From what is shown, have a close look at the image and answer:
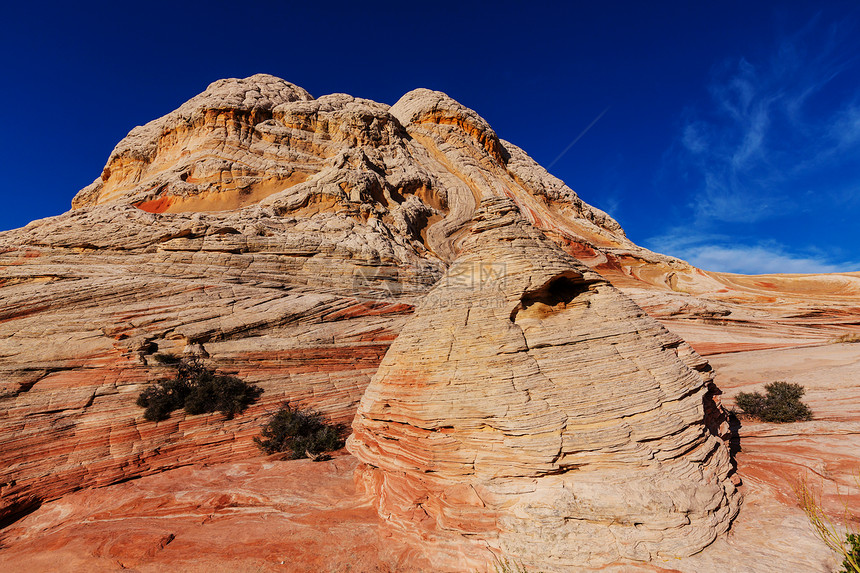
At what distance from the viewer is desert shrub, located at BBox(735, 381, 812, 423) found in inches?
408

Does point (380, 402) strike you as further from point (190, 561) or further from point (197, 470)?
point (197, 470)

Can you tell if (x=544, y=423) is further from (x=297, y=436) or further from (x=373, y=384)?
(x=297, y=436)

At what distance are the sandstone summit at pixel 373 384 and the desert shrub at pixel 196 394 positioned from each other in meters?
0.47

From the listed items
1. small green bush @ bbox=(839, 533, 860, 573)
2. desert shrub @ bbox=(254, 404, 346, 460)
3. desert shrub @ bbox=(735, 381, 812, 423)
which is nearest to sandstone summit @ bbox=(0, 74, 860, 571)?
desert shrub @ bbox=(254, 404, 346, 460)

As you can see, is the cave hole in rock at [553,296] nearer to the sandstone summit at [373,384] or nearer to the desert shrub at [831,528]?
the sandstone summit at [373,384]

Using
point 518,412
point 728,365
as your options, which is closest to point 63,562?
point 518,412

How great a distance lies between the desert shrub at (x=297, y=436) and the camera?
11.6 m

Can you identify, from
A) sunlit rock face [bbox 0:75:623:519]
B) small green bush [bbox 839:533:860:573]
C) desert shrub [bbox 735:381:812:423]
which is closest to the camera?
small green bush [bbox 839:533:860:573]

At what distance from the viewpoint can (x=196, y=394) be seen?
40.1 ft

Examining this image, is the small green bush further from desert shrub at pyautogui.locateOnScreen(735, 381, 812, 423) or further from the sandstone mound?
desert shrub at pyautogui.locateOnScreen(735, 381, 812, 423)

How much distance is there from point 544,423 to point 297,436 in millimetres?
8863

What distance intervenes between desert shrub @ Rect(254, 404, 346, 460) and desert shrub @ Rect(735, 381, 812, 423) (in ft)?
44.1

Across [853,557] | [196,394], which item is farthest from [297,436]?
[853,557]

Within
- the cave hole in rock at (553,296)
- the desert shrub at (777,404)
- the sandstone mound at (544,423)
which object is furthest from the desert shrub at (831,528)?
the cave hole in rock at (553,296)
